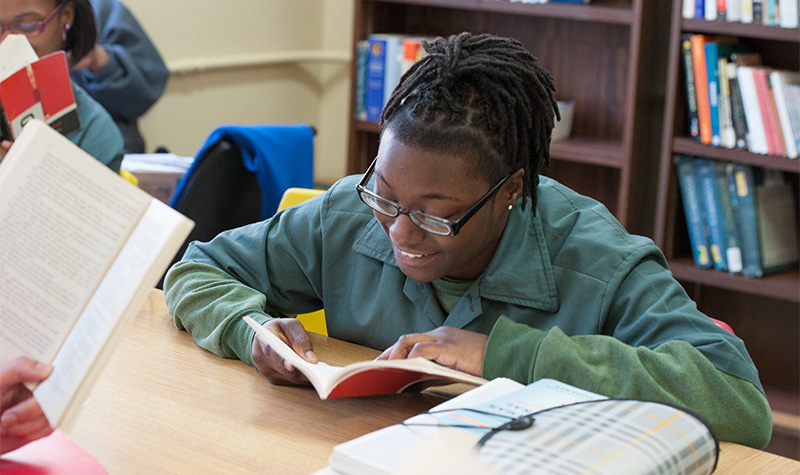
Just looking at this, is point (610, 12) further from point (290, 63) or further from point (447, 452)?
point (447, 452)

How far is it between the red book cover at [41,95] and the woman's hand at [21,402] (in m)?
0.86

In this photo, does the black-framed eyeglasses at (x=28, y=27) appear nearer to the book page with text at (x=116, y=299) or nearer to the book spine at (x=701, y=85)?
the book page with text at (x=116, y=299)

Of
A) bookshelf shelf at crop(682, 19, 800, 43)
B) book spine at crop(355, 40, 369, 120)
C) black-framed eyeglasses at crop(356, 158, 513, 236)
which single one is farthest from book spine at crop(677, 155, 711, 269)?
black-framed eyeglasses at crop(356, 158, 513, 236)

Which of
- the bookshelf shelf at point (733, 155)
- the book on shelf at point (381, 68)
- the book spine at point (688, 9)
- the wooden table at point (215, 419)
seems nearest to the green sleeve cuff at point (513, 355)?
the wooden table at point (215, 419)

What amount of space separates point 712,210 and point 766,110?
317 mm

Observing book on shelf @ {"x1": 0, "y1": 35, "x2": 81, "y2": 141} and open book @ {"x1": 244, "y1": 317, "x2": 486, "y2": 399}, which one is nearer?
open book @ {"x1": 244, "y1": 317, "x2": 486, "y2": 399}

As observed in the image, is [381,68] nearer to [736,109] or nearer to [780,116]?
[736,109]

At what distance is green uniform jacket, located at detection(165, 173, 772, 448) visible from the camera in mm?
1007

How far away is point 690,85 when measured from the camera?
8.16 feet

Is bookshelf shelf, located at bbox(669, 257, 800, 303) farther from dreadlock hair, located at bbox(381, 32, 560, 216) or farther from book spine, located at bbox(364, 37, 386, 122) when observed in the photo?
dreadlock hair, located at bbox(381, 32, 560, 216)

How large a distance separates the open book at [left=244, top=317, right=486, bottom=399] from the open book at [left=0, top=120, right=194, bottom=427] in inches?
10.5

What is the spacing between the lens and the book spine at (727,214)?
248cm

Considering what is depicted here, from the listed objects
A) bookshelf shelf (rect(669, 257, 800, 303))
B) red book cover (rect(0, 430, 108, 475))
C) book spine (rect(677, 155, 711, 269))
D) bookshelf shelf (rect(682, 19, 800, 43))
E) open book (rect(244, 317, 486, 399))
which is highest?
bookshelf shelf (rect(682, 19, 800, 43))

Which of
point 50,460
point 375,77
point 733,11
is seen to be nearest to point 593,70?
point 733,11
